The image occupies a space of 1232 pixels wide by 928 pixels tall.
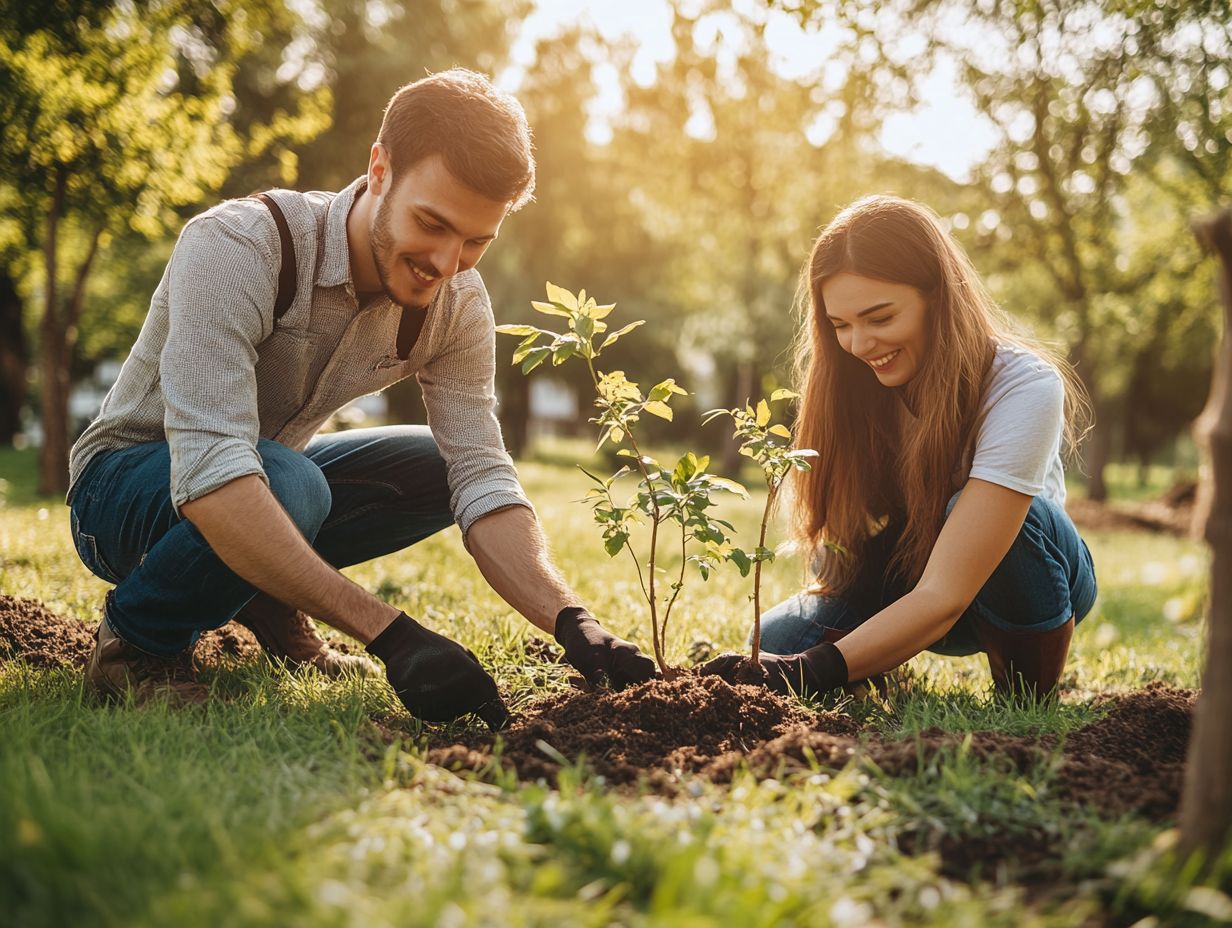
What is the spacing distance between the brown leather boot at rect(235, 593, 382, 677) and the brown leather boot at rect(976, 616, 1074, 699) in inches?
79.9

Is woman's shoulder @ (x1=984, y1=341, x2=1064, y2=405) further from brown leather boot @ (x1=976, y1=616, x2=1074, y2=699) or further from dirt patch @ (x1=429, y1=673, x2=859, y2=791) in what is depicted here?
dirt patch @ (x1=429, y1=673, x2=859, y2=791)

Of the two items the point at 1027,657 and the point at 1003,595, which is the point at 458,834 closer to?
the point at 1003,595

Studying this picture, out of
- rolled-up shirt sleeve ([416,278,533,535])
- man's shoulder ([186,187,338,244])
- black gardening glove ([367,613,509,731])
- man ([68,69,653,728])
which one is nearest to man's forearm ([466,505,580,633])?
man ([68,69,653,728])

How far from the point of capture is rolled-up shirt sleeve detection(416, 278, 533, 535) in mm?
3180

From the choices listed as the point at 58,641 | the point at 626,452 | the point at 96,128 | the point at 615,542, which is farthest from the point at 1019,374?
the point at 96,128

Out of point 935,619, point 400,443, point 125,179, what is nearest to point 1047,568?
point 935,619

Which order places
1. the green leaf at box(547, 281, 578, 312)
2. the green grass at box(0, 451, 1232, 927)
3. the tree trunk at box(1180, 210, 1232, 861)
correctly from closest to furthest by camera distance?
the green grass at box(0, 451, 1232, 927), the tree trunk at box(1180, 210, 1232, 861), the green leaf at box(547, 281, 578, 312)

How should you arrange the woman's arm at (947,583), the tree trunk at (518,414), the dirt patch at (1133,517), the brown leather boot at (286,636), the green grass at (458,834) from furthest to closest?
Answer: the tree trunk at (518,414) < the dirt patch at (1133,517) < the brown leather boot at (286,636) < the woman's arm at (947,583) < the green grass at (458,834)

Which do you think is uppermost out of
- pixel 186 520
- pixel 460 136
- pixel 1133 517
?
pixel 460 136

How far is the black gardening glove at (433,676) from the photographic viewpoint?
7.72ft

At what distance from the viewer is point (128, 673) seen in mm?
2678

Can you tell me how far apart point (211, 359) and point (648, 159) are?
59.3 ft

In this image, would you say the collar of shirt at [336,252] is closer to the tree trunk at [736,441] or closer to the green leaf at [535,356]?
the green leaf at [535,356]

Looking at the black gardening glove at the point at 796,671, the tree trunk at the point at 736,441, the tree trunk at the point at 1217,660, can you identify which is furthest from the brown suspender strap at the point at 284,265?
the tree trunk at the point at 736,441
